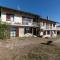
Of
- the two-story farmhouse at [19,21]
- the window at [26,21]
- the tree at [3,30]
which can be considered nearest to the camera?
the tree at [3,30]

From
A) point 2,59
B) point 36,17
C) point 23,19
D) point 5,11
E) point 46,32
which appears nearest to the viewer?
point 2,59

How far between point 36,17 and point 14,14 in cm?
884

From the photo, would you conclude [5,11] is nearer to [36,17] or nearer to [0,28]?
[0,28]

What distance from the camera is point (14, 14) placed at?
29.7 m

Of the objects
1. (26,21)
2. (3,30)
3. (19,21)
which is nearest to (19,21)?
(19,21)

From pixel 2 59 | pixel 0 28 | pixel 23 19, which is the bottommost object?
pixel 2 59

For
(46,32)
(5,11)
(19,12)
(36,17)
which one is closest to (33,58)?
(5,11)

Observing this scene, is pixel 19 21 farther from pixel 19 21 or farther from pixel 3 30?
pixel 3 30

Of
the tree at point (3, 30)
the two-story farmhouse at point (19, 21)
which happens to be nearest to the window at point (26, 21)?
the two-story farmhouse at point (19, 21)

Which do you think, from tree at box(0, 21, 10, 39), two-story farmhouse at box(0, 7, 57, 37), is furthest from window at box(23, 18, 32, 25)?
tree at box(0, 21, 10, 39)

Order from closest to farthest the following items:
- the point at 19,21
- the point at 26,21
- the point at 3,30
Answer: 1. the point at 3,30
2. the point at 19,21
3. the point at 26,21

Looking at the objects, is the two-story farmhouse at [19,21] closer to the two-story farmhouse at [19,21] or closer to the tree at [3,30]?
the two-story farmhouse at [19,21]

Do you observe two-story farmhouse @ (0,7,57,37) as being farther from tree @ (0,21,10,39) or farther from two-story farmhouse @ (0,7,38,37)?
tree @ (0,21,10,39)

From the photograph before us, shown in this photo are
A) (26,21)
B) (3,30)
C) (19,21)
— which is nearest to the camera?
(3,30)
